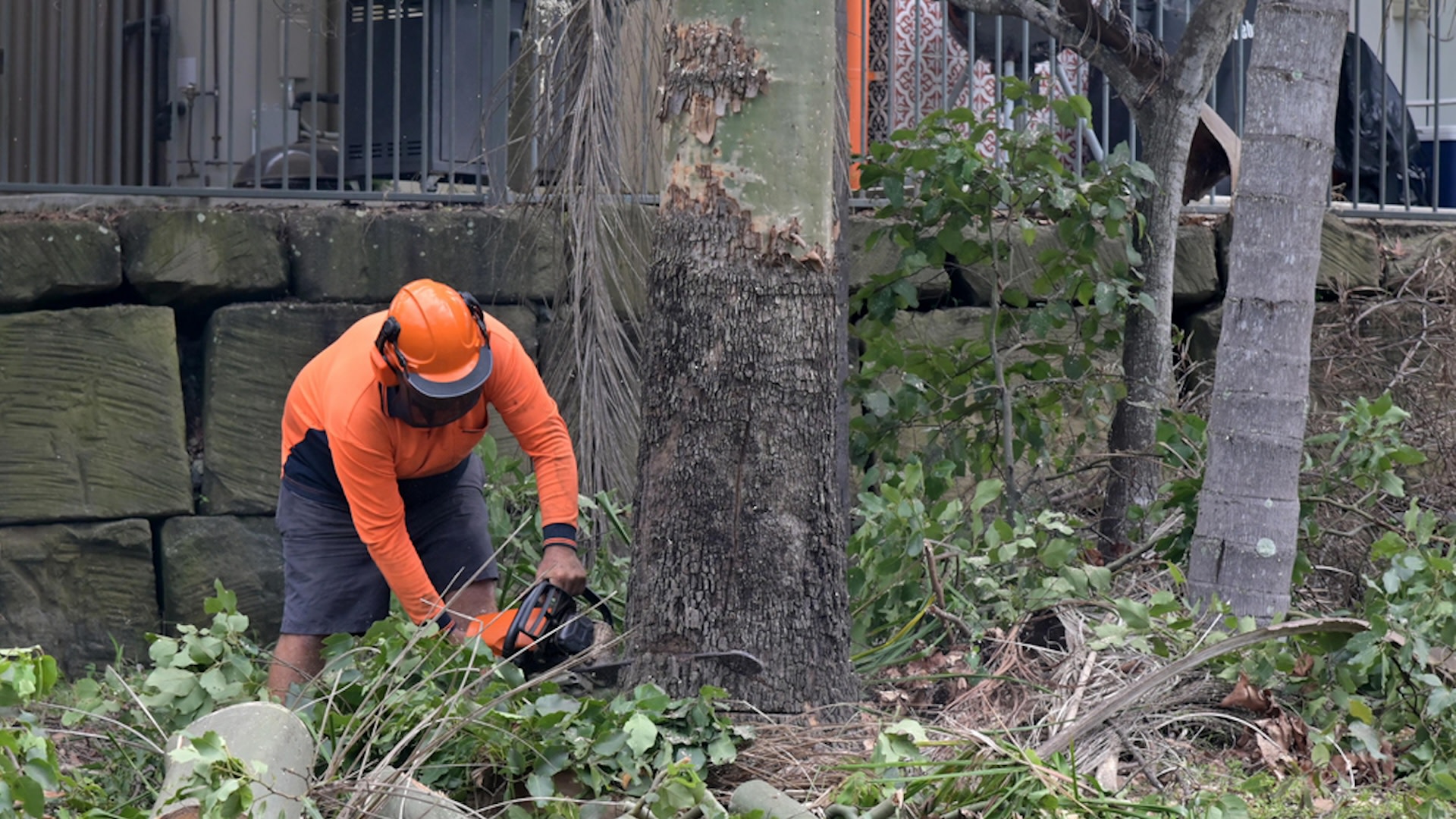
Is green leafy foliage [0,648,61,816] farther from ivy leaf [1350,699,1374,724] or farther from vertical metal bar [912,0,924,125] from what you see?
vertical metal bar [912,0,924,125]

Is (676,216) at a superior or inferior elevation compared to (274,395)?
superior

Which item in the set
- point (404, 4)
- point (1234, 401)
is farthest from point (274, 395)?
point (1234, 401)

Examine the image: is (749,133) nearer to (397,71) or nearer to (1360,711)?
(1360,711)

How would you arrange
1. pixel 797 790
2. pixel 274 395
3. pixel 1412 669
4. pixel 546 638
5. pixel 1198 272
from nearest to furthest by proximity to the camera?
pixel 797 790
pixel 1412 669
pixel 546 638
pixel 274 395
pixel 1198 272

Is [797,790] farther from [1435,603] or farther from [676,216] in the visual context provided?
[1435,603]

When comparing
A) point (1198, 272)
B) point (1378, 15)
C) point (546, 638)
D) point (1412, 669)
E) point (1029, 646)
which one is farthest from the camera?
point (1378, 15)

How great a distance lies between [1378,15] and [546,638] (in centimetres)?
621

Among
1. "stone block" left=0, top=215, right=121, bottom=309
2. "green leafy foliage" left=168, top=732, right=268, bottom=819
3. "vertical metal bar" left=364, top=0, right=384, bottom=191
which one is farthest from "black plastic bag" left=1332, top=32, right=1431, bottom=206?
"green leafy foliage" left=168, top=732, right=268, bottom=819

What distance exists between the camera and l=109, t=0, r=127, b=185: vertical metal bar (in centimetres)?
530

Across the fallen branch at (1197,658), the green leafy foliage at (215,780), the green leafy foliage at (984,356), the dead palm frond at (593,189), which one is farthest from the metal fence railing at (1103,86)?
the green leafy foliage at (215,780)

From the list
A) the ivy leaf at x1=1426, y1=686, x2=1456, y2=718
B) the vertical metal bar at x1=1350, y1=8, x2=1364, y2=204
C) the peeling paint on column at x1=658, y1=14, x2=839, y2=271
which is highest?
the vertical metal bar at x1=1350, y1=8, x2=1364, y2=204

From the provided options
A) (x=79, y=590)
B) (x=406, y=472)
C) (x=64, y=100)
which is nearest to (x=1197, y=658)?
(x=406, y=472)

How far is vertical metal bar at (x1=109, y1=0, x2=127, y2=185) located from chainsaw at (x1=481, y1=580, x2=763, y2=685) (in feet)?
8.84

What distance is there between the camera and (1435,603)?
3.40 m
